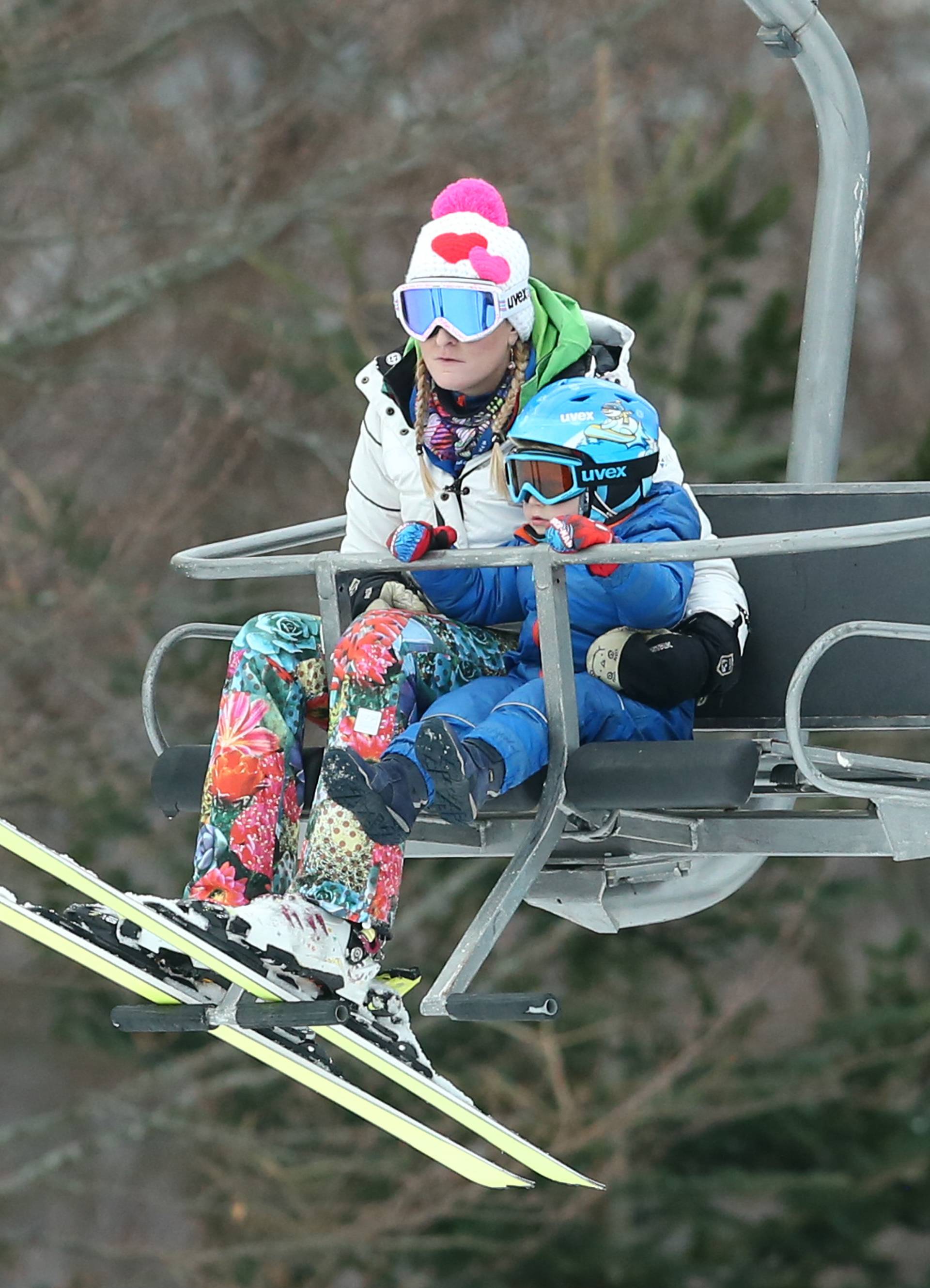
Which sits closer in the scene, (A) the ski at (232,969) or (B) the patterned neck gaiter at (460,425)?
(A) the ski at (232,969)

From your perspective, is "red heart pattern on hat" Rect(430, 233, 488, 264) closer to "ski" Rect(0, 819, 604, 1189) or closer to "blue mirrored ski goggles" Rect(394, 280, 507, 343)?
"blue mirrored ski goggles" Rect(394, 280, 507, 343)

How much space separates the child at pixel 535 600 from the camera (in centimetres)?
326

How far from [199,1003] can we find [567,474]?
94cm

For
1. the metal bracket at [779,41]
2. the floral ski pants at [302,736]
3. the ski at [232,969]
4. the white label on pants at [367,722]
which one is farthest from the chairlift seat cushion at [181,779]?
the metal bracket at [779,41]

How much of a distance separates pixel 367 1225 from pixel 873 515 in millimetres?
6151

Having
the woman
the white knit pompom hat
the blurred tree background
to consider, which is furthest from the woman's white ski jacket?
the blurred tree background

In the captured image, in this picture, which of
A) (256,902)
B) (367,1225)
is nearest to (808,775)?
(256,902)

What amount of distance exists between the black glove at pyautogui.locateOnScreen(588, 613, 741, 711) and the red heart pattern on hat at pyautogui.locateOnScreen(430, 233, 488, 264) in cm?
64

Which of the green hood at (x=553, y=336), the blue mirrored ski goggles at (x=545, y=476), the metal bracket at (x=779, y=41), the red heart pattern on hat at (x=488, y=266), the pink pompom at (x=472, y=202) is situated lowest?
the blue mirrored ski goggles at (x=545, y=476)

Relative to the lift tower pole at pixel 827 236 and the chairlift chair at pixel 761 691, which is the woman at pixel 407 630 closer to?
the chairlift chair at pixel 761 691

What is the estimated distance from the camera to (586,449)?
3434mm

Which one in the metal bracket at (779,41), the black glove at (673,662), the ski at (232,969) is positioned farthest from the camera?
the metal bracket at (779,41)

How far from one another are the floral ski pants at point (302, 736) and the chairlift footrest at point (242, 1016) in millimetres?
199

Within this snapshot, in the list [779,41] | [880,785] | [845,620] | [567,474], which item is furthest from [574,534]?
[779,41]
